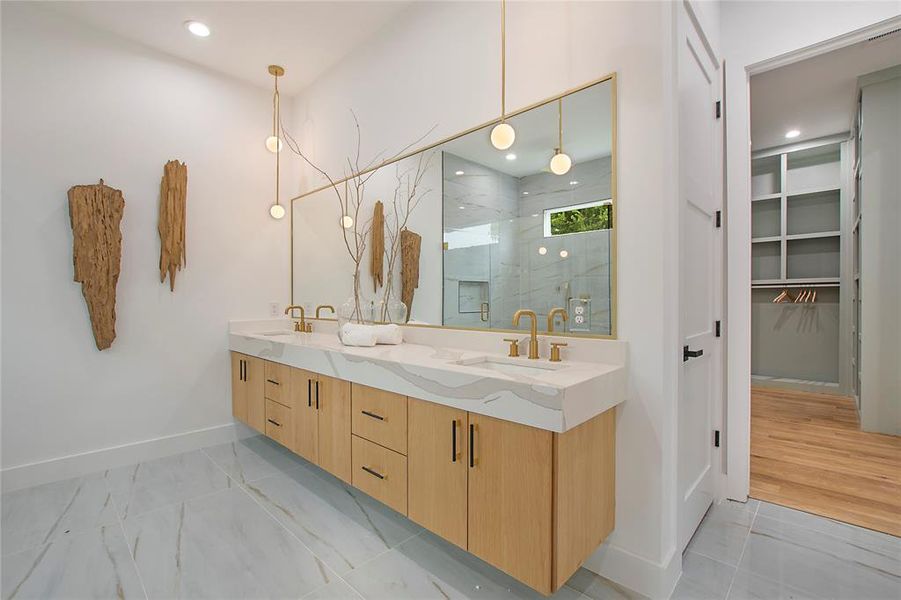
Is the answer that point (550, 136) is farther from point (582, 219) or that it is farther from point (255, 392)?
point (255, 392)

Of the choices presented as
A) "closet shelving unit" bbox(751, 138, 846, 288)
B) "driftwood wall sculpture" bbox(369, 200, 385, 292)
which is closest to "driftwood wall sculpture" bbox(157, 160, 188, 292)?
"driftwood wall sculpture" bbox(369, 200, 385, 292)

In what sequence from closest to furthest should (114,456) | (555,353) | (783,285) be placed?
(555,353) < (114,456) < (783,285)

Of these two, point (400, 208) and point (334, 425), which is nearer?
point (334, 425)

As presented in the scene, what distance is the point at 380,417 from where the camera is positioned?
6.08 feet

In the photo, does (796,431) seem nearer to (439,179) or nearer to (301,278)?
(439,179)

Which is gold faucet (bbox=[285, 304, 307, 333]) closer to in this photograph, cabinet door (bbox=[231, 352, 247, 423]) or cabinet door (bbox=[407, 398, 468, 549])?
cabinet door (bbox=[231, 352, 247, 423])

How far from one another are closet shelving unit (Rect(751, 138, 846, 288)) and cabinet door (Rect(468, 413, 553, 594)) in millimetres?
5215

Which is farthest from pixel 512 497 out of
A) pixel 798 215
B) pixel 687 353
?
pixel 798 215

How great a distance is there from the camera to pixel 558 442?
4.17ft

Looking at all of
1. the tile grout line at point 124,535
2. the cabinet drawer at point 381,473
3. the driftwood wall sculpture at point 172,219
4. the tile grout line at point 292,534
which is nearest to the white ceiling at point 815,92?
the cabinet drawer at point 381,473

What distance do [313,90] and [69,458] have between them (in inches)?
124

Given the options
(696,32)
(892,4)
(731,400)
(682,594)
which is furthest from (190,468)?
(892,4)

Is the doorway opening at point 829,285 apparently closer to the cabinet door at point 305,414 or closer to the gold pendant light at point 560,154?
the gold pendant light at point 560,154

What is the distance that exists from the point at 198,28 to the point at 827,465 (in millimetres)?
5098
